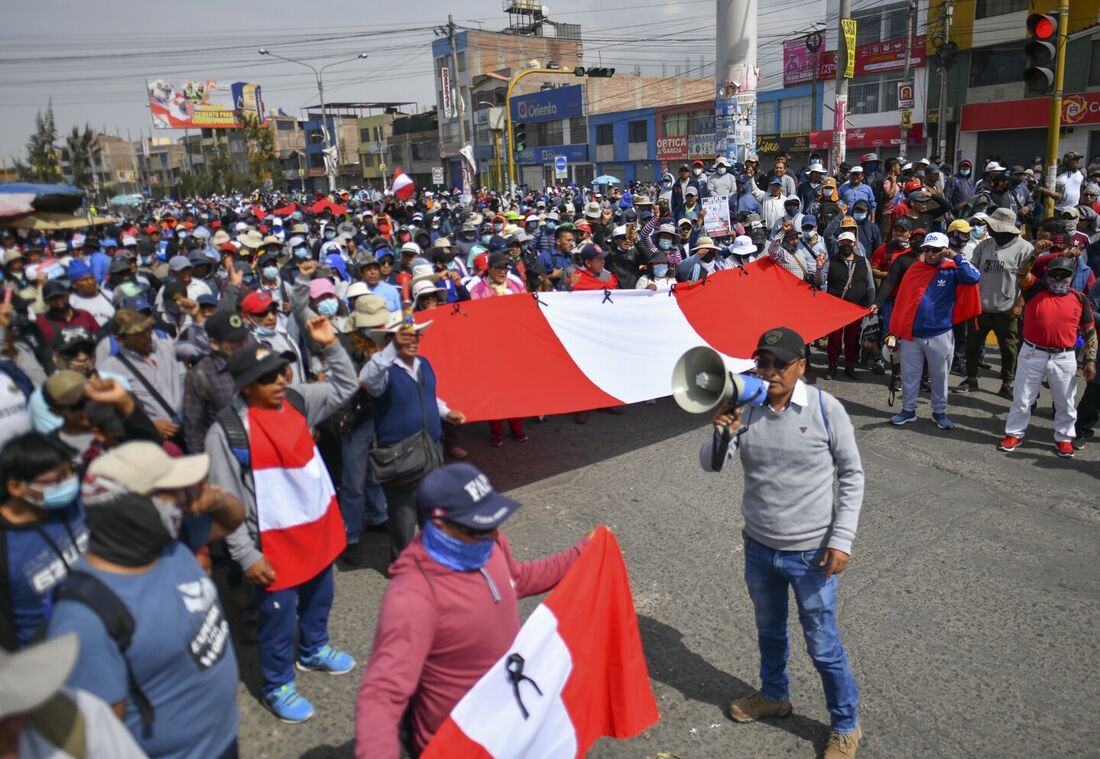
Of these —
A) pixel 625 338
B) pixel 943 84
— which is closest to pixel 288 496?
pixel 625 338

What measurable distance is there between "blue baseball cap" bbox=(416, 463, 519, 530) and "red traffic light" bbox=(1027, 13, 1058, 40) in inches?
383

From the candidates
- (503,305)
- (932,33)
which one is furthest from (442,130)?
(503,305)

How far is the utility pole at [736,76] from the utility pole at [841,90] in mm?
1548

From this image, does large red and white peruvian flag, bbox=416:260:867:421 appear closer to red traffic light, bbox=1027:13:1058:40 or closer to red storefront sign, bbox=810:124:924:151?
red traffic light, bbox=1027:13:1058:40

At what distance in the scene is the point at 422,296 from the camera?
6.55 m

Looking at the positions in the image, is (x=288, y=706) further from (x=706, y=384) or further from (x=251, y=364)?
(x=706, y=384)

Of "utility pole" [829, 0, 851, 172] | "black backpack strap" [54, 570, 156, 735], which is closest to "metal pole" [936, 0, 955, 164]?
"utility pole" [829, 0, 851, 172]

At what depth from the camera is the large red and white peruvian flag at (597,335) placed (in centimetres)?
646

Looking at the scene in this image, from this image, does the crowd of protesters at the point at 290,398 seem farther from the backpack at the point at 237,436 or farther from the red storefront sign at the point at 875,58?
the red storefront sign at the point at 875,58

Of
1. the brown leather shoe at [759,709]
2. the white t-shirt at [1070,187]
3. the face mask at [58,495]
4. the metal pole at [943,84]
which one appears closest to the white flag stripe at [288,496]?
the face mask at [58,495]

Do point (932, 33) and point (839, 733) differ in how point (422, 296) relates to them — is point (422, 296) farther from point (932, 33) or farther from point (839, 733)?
point (932, 33)

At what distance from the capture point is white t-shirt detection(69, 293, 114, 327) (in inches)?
302

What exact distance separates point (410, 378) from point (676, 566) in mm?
2230

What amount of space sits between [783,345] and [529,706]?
179 cm
